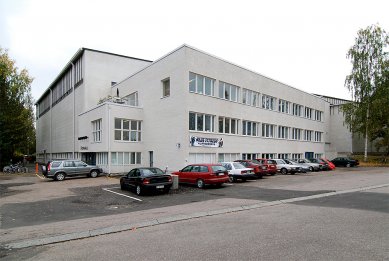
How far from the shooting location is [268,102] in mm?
35531

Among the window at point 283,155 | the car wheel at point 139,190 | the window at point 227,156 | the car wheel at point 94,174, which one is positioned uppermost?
the window at point 227,156

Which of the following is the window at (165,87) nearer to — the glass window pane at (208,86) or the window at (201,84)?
the window at (201,84)

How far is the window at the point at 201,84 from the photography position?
2542cm

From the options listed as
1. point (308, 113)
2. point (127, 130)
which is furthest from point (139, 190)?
point (308, 113)

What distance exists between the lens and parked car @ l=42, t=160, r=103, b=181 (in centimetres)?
2392

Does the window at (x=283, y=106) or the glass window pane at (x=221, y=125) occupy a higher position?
the window at (x=283, y=106)

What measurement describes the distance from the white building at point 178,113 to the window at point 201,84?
0.09 meters

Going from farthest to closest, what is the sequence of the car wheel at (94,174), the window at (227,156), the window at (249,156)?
the window at (249,156)
the window at (227,156)
the car wheel at (94,174)

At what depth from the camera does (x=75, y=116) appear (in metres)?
39.8

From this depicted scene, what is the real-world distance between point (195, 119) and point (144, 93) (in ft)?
24.1

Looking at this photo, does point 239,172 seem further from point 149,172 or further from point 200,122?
point 200,122

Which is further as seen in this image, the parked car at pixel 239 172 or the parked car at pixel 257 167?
the parked car at pixel 257 167

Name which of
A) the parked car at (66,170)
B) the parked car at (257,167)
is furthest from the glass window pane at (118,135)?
the parked car at (257,167)

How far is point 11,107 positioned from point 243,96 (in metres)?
29.4
